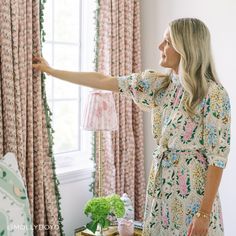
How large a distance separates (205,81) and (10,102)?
1004 millimetres

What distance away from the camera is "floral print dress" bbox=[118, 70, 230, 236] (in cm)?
190

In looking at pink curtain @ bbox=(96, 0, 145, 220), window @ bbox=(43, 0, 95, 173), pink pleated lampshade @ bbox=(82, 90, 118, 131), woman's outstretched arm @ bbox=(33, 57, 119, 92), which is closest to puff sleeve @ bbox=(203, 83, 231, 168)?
woman's outstretched arm @ bbox=(33, 57, 119, 92)

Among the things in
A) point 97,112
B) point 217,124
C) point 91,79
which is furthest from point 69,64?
point 217,124

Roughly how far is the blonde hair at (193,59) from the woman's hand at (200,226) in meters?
0.46

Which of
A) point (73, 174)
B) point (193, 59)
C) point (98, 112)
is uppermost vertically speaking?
point (193, 59)

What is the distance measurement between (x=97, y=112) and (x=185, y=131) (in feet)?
2.42

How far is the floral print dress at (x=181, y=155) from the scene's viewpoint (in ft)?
6.23

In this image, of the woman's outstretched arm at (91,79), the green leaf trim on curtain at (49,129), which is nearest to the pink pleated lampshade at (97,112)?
the green leaf trim on curtain at (49,129)

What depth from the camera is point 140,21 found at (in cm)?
344

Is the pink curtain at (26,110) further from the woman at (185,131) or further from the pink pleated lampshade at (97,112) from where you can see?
the woman at (185,131)

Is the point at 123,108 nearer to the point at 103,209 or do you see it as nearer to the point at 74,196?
the point at 74,196

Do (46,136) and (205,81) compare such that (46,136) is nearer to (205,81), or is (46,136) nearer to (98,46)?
(98,46)

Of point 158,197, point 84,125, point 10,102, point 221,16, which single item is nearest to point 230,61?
point 221,16

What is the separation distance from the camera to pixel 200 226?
190cm
